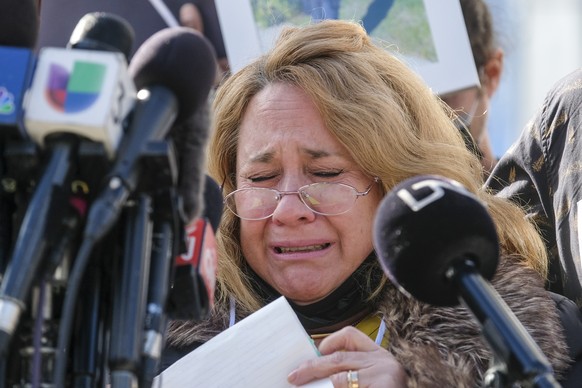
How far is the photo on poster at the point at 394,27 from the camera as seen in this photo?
3.57 metres

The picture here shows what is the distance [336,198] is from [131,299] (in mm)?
1449

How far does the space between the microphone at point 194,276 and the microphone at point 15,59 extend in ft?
1.01

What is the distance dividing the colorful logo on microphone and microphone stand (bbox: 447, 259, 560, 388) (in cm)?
56

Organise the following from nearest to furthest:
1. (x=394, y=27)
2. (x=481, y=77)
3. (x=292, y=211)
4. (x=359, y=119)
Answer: (x=292, y=211) < (x=359, y=119) < (x=394, y=27) < (x=481, y=77)

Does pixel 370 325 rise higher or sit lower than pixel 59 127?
lower

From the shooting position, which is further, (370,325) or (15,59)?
(370,325)

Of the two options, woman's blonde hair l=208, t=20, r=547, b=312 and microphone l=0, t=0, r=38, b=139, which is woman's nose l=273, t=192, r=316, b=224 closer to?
woman's blonde hair l=208, t=20, r=547, b=312

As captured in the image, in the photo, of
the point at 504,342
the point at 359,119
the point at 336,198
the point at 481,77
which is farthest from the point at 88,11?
the point at 504,342

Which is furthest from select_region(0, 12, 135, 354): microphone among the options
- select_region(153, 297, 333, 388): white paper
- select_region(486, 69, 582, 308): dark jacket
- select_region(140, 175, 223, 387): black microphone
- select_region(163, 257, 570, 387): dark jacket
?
select_region(486, 69, 582, 308): dark jacket

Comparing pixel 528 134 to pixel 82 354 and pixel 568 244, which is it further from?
pixel 82 354

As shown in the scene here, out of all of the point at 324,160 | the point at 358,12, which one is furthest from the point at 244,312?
the point at 358,12

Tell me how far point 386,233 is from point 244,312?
1200 mm

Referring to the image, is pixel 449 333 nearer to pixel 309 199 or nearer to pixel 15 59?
pixel 309 199

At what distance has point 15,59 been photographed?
4.48 feet
